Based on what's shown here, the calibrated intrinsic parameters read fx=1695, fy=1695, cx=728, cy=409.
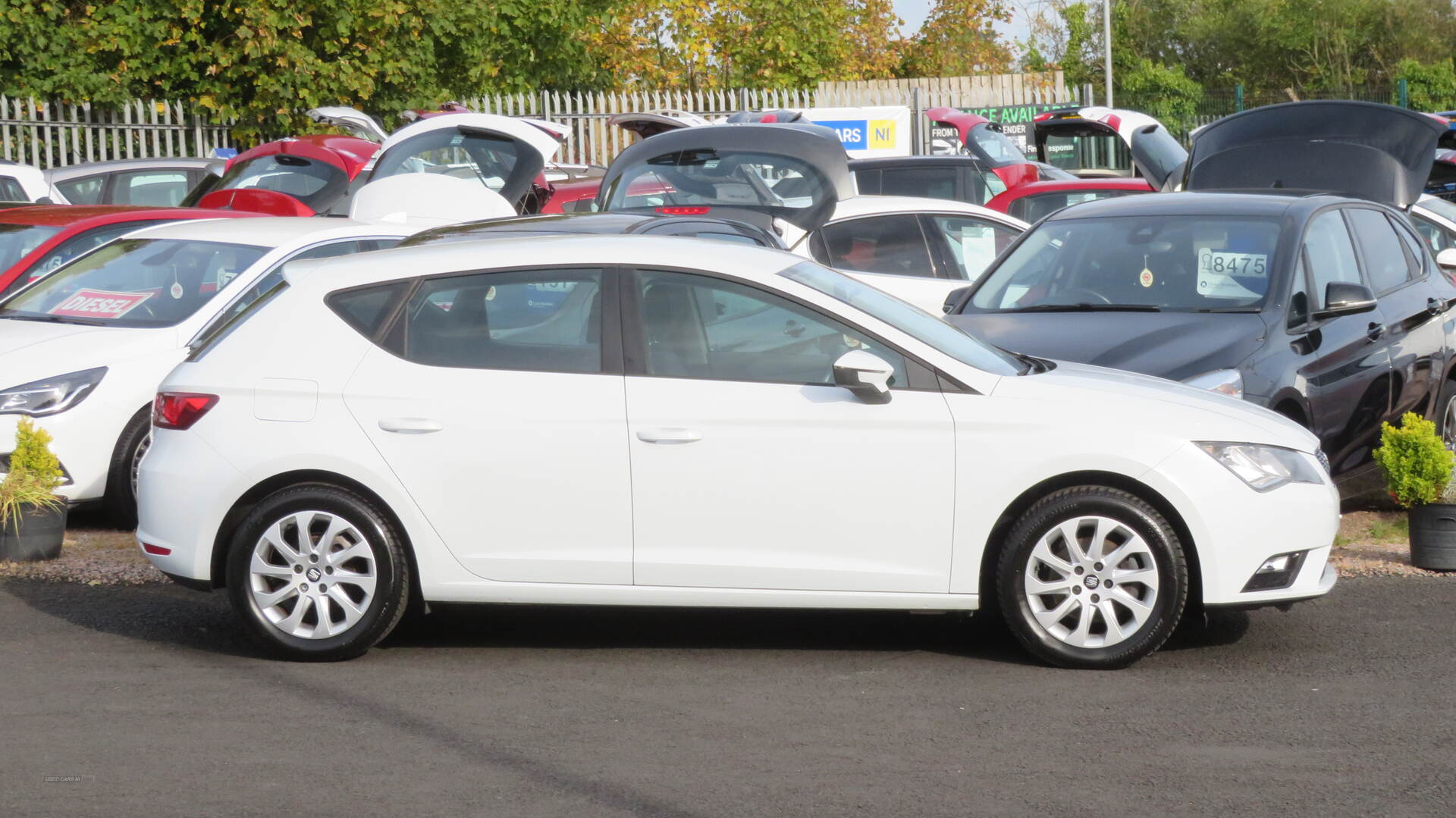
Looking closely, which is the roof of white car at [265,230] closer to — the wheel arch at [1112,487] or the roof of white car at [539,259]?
the roof of white car at [539,259]

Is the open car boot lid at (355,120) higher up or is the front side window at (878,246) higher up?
the open car boot lid at (355,120)

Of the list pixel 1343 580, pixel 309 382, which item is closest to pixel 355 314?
pixel 309 382

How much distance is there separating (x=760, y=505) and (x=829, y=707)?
77 cm

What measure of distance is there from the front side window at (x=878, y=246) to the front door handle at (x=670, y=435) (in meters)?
5.38

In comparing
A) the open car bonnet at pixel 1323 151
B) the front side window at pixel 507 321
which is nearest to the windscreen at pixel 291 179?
the open car bonnet at pixel 1323 151

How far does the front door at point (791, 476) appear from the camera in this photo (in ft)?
19.2

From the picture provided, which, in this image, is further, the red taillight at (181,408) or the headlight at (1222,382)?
the headlight at (1222,382)

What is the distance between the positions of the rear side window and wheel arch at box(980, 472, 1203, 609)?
12.4 feet

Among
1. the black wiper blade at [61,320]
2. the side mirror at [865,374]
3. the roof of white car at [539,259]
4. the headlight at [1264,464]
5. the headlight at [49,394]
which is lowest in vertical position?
the headlight at [1264,464]

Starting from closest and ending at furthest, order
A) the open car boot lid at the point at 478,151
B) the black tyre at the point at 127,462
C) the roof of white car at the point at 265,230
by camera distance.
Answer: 1. the black tyre at the point at 127,462
2. the roof of white car at the point at 265,230
3. the open car boot lid at the point at 478,151

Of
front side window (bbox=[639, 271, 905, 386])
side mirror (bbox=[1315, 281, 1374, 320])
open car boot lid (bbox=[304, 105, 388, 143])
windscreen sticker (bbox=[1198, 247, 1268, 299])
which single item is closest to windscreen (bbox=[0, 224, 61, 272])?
front side window (bbox=[639, 271, 905, 386])

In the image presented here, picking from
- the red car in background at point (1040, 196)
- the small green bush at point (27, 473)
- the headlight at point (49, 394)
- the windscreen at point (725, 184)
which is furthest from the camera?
the red car in background at point (1040, 196)

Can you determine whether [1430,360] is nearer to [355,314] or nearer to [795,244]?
[795,244]

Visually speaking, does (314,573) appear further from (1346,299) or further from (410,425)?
(1346,299)
